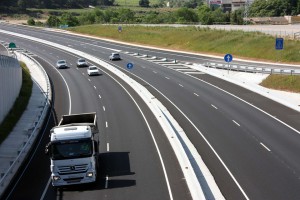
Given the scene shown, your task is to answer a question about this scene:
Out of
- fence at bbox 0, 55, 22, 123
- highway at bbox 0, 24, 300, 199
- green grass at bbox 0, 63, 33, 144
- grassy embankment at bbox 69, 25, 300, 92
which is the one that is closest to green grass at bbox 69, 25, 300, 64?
grassy embankment at bbox 69, 25, 300, 92

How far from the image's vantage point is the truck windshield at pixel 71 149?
1983 centimetres

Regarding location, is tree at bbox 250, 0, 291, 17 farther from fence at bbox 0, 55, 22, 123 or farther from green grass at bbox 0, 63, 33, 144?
fence at bbox 0, 55, 22, 123

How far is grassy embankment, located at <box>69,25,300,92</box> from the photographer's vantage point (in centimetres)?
6596

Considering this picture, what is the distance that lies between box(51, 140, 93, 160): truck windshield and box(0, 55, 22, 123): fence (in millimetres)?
15885

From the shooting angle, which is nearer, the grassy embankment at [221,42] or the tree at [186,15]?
the grassy embankment at [221,42]

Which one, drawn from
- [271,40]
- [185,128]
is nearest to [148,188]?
[185,128]

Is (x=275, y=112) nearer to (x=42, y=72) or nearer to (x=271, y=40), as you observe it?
(x=42, y=72)

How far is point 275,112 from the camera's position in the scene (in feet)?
116

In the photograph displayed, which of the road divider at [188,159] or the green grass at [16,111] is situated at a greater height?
the road divider at [188,159]

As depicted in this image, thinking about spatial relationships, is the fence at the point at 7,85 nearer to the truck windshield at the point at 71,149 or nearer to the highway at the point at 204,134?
the highway at the point at 204,134

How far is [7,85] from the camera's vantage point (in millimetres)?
38344

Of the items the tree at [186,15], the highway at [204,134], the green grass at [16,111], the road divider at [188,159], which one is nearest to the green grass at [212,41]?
the highway at [204,134]

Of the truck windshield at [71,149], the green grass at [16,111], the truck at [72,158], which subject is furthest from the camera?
the green grass at [16,111]

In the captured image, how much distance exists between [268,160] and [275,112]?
42.7ft
